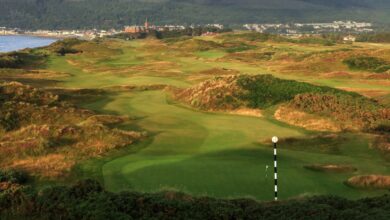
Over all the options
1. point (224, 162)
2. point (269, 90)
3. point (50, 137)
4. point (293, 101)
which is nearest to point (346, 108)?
point (293, 101)

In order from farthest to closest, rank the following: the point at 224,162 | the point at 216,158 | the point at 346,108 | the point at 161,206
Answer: the point at 346,108 → the point at 216,158 → the point at 224,162 → the point at 161,206

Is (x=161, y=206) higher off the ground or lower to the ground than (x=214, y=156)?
higher

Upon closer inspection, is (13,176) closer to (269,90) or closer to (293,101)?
(293,101)

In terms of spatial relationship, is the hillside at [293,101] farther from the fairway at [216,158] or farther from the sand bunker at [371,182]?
the sand bunker at [371,182]

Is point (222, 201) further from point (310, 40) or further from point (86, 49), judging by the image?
point (310, 40)

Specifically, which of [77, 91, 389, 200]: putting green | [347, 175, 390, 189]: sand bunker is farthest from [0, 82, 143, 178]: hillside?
[347, 175, 390, 189]: sand bunker

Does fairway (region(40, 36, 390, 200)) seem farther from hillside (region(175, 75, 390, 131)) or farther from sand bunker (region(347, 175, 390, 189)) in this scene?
hillside (region(175, 75, 390, 131))

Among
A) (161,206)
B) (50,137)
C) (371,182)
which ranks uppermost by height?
(161,206)

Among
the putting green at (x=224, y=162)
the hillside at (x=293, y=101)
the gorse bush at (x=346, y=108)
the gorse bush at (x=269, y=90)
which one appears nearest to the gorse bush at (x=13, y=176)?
the putting green at (x=224, y=162)

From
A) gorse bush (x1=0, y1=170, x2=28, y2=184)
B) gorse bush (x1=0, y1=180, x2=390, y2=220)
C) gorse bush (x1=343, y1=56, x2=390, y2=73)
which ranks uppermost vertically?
gorse bush (x1=0, y1=180, x2=390, y2=220)

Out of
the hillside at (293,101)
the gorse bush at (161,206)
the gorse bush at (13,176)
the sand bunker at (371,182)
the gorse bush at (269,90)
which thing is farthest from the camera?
the gorse bush at (269,90)

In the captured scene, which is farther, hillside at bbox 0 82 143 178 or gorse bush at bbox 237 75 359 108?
gorse bush at bbox 237 75 359 108

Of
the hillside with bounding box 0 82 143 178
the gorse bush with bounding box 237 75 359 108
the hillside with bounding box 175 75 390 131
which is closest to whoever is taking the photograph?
the hillside with bounding box 0 82 143 178
